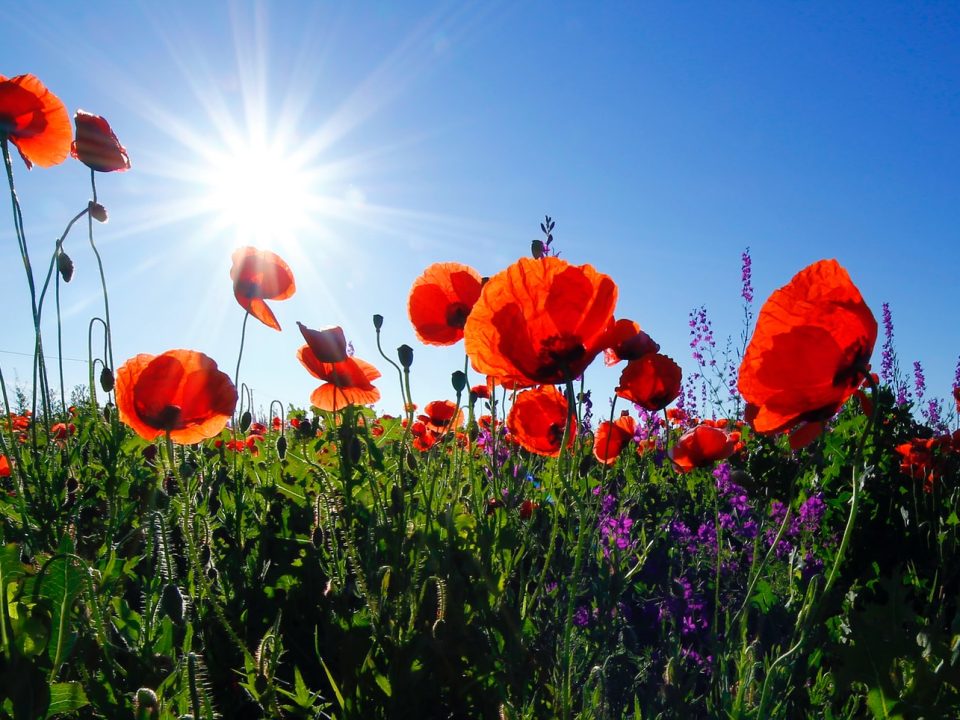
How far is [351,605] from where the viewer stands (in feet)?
5.93

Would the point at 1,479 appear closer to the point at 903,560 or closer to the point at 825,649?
the point at 825,649

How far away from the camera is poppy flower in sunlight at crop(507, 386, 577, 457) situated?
6.29ft

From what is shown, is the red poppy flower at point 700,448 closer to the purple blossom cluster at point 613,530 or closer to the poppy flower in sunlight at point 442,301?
the purple blossom cluster at point 613,530

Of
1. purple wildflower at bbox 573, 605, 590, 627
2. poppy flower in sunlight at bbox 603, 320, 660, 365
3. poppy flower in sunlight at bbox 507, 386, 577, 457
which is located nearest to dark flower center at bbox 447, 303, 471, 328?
poppy flower in sunlight at bbox 507, 386, 577, 457

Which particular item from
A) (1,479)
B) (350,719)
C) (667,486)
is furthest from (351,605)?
(1,479)

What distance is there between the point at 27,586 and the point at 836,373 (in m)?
1.44

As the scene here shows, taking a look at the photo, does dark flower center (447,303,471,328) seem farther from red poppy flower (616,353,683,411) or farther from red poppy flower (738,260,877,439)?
red poppy flower (738,260,877,439)

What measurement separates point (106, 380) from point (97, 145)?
94 centimetres

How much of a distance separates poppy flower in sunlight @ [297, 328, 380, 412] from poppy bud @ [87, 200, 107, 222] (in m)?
0.89

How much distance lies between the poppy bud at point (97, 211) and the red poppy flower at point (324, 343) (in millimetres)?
1103

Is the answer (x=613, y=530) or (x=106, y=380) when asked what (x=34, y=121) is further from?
(x=613, y=530)

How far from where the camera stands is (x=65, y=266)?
90.7 inches

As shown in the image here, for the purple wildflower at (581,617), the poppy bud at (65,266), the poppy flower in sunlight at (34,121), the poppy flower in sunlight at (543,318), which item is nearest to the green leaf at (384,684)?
the poppy flower in sunlight at (543,318)

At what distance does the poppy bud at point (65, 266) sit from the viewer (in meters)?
2.28
